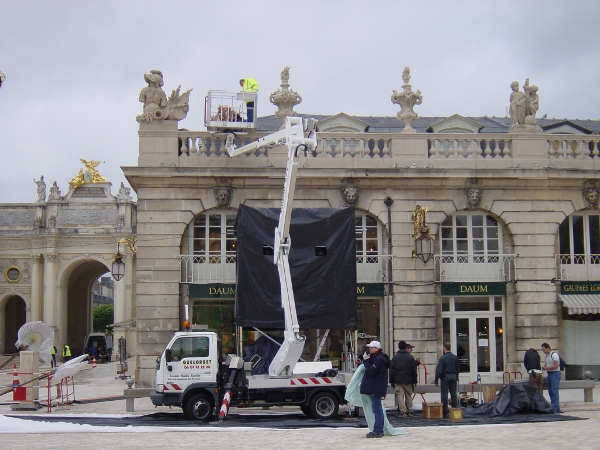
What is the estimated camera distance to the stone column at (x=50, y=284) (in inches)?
2383

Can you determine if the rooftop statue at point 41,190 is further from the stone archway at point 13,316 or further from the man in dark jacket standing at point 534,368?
the man in dark jacket standing at point 534,368

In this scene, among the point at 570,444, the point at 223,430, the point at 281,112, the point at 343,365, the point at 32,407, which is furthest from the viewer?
the point at 281,112

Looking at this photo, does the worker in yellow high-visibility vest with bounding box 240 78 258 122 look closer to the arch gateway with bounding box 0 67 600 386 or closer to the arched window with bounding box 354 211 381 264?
the arch gateway with bounding box 0 67 600 386

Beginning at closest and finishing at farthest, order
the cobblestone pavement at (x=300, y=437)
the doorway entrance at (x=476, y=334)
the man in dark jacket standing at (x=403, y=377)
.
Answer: the cobblestone pavement at (x=300, y=437)
the man in dark jacket standing at (x=403, y=377)
the doorway entrance at (x=476, y=334)

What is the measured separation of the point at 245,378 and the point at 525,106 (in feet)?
43.4

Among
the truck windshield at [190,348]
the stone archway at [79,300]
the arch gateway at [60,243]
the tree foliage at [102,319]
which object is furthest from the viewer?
the tree foliage at [102,319]

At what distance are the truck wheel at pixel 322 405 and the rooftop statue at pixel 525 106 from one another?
38.9 feet

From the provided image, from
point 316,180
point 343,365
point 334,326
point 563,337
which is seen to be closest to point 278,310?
point 334,326

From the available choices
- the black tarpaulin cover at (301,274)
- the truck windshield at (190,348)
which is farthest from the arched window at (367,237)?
the truck windshield at (190,348)

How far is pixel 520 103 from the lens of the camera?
85.8 feet

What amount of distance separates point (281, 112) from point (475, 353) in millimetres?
9002

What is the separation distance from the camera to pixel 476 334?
83.1 feet

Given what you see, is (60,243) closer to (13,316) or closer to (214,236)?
(13,316)

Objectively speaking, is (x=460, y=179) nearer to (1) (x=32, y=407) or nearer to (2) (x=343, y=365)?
(2) (x=343, y=365)
